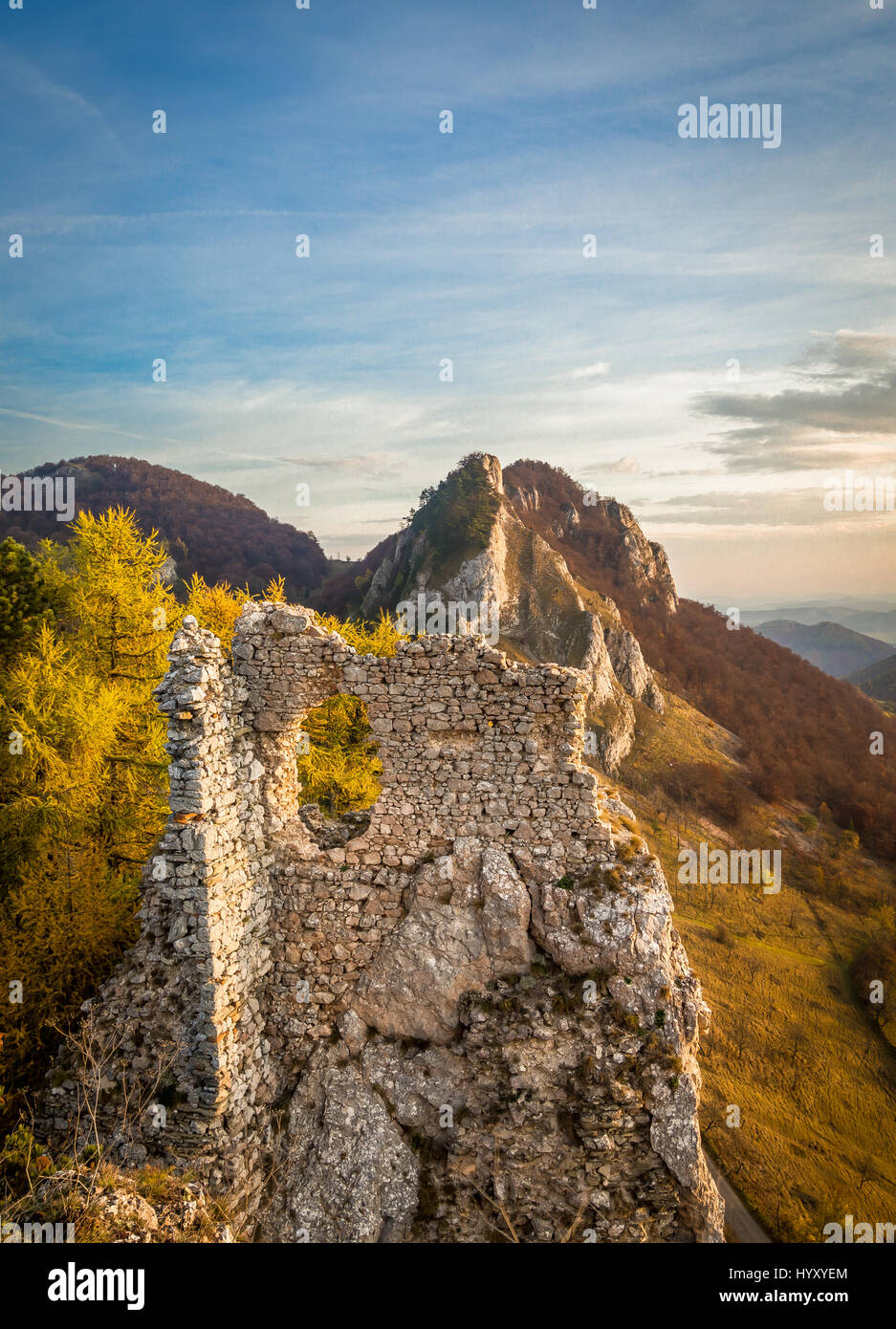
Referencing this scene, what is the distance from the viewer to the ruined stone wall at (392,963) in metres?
8.71

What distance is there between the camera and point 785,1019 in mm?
33125

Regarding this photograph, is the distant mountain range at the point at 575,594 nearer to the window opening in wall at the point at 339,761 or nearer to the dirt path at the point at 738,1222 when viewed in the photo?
the dirt path at the point at 738,1222

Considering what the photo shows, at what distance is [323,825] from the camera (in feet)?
35.1

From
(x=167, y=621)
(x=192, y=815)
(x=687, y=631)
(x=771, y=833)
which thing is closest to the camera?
(x=192, y=815)

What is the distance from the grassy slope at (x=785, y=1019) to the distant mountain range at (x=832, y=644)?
104799 millimetres

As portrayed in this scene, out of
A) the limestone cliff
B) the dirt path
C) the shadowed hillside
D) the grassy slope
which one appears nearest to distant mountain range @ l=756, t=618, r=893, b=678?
the limestone cliff

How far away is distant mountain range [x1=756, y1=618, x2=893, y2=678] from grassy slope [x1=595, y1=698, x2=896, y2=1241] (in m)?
105

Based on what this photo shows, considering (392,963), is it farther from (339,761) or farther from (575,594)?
(575,594)

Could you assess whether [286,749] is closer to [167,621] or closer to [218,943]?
[218,943]

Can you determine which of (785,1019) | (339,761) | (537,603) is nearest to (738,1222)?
(339,761)

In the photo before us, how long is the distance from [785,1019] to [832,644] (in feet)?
506

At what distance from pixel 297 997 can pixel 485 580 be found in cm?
5290

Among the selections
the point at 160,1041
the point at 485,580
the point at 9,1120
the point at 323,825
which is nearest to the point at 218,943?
the point at 160,1041

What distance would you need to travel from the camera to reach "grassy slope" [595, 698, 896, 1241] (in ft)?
67.3
